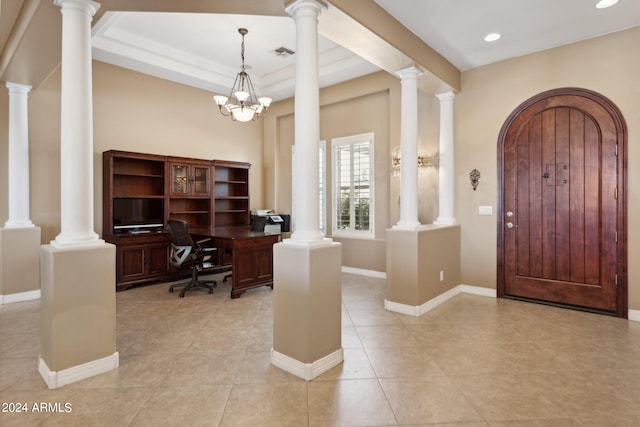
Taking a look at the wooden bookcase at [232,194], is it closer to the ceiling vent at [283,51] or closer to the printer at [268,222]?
the printer at [268,222]

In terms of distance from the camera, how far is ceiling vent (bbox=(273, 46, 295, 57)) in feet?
17.3

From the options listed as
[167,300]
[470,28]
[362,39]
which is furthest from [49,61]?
[470,28]

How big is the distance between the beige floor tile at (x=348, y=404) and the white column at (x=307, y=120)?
3.35ft

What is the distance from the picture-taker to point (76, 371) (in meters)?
2.44

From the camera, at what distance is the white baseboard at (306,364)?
2.49 meters

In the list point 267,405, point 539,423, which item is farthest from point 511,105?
point 267,405

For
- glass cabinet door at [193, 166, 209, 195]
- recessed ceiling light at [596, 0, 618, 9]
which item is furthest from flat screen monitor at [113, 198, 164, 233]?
recessed ceiling light at [596, 0, 618, 9]

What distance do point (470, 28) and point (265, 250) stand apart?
11.9 feet

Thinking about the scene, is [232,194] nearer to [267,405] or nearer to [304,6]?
[304,6]

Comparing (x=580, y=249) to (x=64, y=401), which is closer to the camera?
(x=64, y=401)

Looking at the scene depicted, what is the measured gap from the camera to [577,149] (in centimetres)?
399

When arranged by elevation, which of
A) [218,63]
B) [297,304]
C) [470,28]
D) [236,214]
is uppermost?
[218,63]

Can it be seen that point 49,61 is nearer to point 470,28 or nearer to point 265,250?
point 265,250

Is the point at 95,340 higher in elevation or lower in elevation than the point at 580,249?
lower
